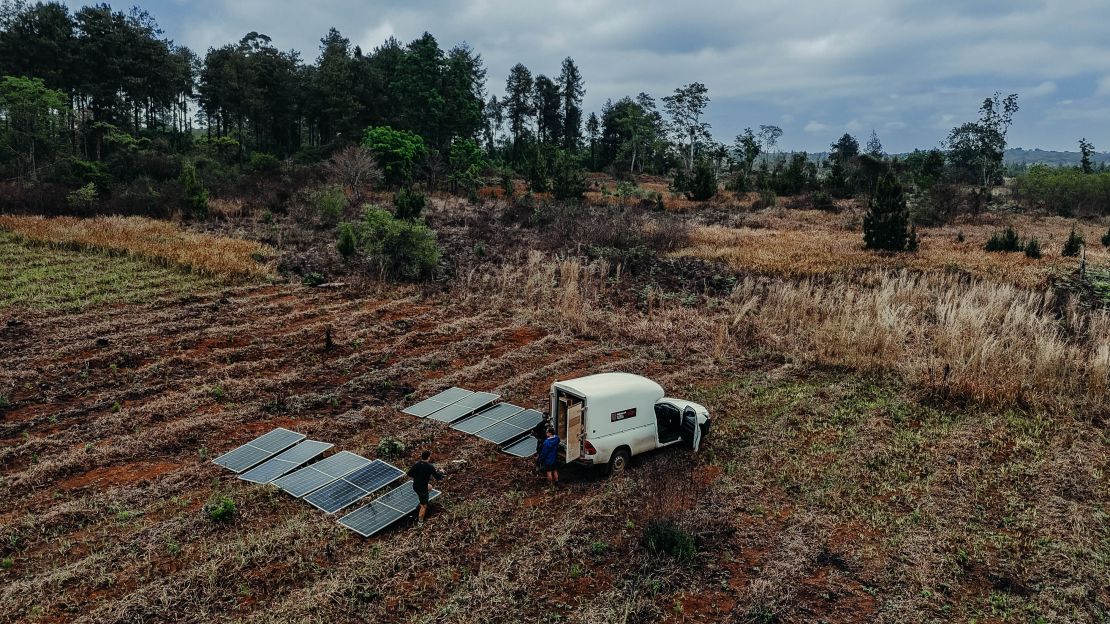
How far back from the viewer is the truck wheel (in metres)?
9.01

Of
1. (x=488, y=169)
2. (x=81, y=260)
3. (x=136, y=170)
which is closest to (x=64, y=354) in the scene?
(x=81, y=260)

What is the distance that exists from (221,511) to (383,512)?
2.08 metres

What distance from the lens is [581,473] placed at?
9195mm

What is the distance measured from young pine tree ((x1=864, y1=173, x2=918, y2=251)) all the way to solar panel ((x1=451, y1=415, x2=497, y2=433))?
72.7 feet

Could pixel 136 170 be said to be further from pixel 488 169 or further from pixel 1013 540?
pixel 1013 540

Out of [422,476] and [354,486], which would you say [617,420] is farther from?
[354,486]

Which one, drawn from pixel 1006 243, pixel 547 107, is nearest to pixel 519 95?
pixel 547 107

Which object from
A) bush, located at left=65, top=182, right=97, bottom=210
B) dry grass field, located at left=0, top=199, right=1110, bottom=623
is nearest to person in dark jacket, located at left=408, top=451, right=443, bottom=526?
dry grass field, located at left=0, top=199, right=1110, bottom=623

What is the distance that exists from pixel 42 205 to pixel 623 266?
28.4 meters

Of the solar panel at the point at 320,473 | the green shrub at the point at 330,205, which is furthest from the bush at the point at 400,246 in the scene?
the solar panel at the point at 320,473

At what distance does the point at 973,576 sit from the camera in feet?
22.9

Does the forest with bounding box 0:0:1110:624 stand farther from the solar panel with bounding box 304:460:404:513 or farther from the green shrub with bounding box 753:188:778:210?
the green shrub with bounding box 753:188:778:210

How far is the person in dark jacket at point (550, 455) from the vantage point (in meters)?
8.62

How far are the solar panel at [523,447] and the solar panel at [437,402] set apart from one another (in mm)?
2007
